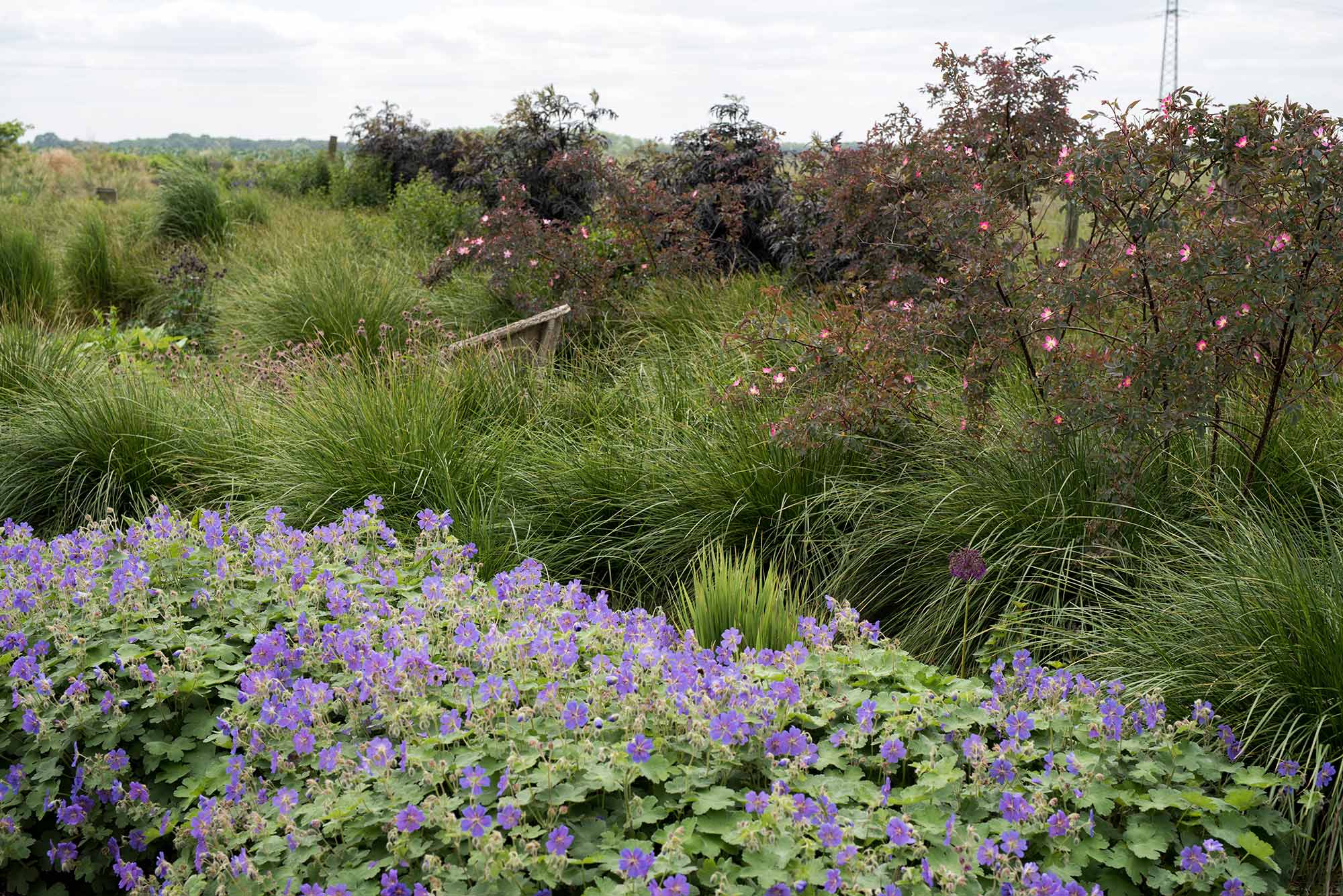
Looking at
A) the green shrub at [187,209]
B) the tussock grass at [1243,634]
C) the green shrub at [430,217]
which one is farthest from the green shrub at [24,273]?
the tussock grass at [1243,634]

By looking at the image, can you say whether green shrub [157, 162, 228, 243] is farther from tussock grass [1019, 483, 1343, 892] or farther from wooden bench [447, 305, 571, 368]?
tussock grass [1019, 483, 1343, 892]

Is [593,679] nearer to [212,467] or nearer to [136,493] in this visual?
[212,467]

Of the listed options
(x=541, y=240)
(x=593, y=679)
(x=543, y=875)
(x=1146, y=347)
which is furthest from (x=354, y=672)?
(x=541, y=240)

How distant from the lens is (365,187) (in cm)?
1739

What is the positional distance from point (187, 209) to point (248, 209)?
1338 millimetres

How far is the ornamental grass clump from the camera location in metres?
1.86

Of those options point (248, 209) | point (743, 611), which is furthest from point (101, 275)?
point (743, 611)

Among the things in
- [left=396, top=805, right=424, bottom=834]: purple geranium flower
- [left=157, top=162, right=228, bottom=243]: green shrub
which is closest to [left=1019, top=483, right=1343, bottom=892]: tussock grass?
[left=396, top=805, right=424, bottom=834]: purple geranium flower

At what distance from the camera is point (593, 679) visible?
217cm

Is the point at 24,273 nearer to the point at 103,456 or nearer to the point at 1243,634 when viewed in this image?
the point at 103,456

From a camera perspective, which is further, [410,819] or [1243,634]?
[1243,634]

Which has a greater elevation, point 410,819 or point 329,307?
point 329,307

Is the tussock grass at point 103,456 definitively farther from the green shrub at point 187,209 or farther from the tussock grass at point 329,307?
the green shrub at point 187,209

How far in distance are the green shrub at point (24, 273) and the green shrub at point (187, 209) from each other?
2416 mm
